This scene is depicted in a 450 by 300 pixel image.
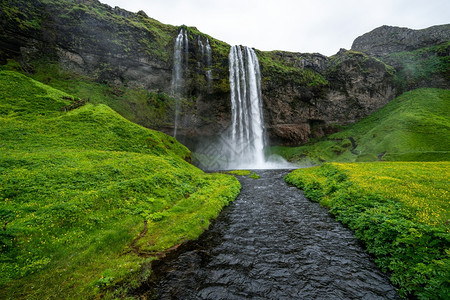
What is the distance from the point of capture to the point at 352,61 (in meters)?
80.3

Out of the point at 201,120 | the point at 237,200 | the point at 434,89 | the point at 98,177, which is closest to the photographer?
the point at 98,177

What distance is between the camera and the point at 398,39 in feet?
332

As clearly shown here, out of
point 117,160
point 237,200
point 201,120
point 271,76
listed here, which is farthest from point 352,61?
point 117,160

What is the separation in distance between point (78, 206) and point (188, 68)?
5549cm

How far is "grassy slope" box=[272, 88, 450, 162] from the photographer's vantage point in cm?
4678

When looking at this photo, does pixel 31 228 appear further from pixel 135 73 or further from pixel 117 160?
pixel 135 73

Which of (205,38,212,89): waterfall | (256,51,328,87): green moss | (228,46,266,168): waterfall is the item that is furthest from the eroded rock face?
(205,38,212,89): waterfall

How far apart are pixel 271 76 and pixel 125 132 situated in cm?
5945

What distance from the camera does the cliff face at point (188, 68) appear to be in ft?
143

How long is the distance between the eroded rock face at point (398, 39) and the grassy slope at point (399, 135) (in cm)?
3815

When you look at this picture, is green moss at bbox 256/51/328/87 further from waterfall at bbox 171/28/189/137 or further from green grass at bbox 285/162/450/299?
green grass at bbox 285/162/450/299

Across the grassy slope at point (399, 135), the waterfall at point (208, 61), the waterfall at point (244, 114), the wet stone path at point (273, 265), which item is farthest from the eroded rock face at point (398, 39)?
the wet stone path at point (273, 265)

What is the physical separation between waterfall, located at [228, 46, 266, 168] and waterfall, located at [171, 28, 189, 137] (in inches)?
591

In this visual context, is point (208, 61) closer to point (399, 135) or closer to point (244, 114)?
point (244, 114)
